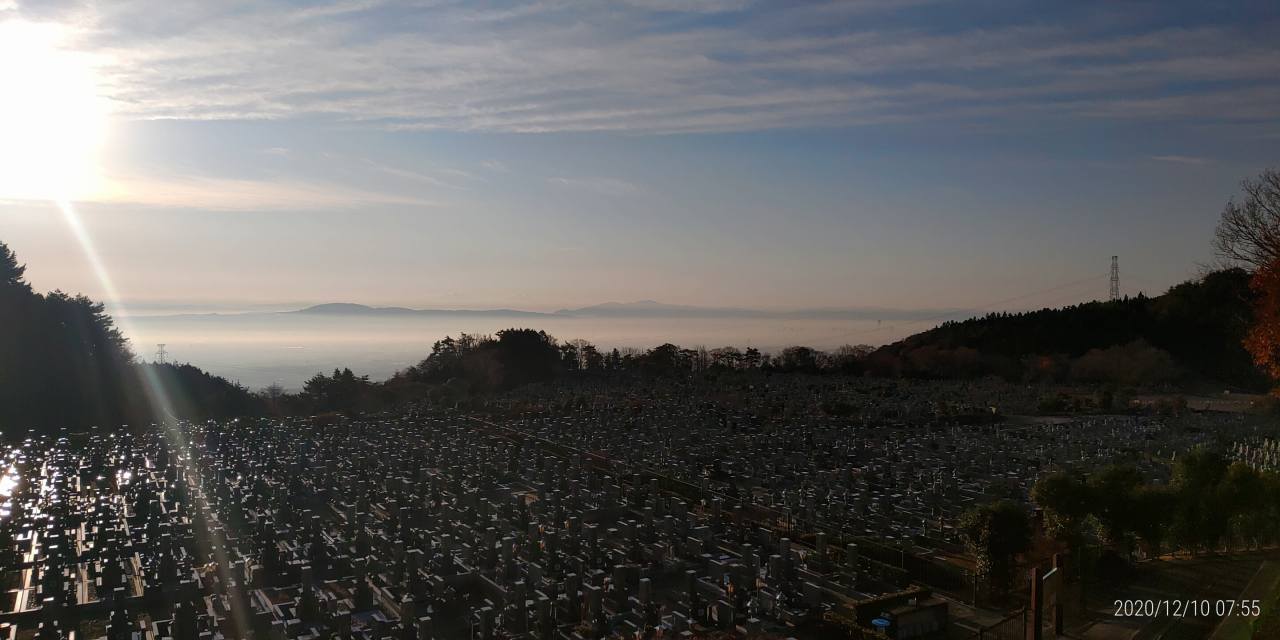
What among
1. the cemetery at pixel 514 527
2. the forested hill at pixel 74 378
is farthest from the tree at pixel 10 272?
the cemetery at pixel 514 527

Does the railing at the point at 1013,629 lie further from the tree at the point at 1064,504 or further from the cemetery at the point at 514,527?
the tree at the point at 1064,504

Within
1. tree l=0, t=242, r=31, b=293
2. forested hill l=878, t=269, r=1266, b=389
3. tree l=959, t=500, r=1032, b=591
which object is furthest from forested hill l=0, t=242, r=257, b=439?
forested hill l=878, t=269, r=1266, b=389

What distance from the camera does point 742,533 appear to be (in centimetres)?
1448

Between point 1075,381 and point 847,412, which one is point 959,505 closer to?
point 847,412

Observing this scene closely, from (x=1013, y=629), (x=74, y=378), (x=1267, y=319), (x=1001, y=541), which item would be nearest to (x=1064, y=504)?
(x=1001, y=541)

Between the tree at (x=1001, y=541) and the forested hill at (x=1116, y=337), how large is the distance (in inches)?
1669

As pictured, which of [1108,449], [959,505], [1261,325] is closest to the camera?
[1261,325]

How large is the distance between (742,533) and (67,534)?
13.2m

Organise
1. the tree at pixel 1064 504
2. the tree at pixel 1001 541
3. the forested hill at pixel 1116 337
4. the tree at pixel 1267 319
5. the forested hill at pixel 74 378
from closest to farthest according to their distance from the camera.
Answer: the tree at pixel 1001 541 → the tree at pixel 1064 504 → the tree at pixel 1267 319 → the forested hill at pixel 74 378 → the forested hill at pixel 1116 337

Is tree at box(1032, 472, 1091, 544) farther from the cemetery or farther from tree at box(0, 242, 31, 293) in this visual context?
tree at box(0, 242, 31, 293)

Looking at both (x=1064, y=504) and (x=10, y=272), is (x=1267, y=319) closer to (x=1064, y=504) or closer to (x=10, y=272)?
(x=1064, y=504)

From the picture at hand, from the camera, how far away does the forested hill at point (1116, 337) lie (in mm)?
47531

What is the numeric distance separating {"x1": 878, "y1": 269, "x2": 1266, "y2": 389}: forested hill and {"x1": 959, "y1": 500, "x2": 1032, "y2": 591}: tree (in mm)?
42392

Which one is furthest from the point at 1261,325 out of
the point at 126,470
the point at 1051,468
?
the point at 126,470
